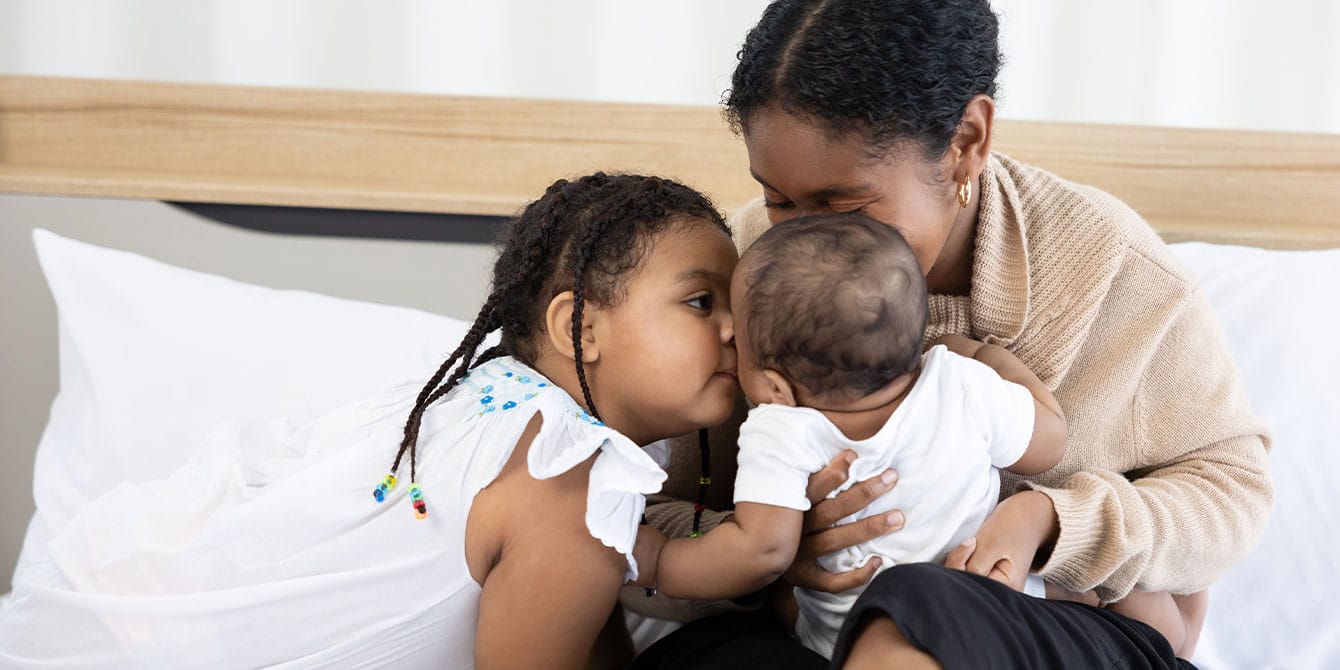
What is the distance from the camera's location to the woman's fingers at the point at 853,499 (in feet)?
3.34

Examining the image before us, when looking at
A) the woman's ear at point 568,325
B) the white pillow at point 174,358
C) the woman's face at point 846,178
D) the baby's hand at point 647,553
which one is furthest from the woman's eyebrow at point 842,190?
the white pillow at point 174,358

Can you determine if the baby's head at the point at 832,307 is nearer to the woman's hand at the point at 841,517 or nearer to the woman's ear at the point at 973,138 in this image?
the woman's hand at the point at 841,517

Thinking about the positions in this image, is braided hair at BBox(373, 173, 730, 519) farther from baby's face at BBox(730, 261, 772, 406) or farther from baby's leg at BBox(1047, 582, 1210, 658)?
baby's leg at BBox(1047, 582, 1210, 658)

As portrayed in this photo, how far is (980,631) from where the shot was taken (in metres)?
0.87

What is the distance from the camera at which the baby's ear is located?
1039 millimetres

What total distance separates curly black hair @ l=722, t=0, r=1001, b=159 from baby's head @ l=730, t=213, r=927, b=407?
0.12m

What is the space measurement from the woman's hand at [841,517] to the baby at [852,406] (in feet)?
0.04

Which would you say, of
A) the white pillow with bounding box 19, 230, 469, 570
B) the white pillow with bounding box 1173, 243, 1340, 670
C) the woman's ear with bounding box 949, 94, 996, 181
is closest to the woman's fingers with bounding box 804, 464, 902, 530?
the woman's ear with bounding box 949, 94, 996, 181

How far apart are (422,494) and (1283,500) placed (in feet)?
A: 3.71

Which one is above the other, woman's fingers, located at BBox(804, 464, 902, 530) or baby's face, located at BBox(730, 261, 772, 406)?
baby's face, located at BBox(730, 261, 772, 406)

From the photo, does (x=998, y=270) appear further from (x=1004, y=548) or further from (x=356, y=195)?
(x=356, y=195)

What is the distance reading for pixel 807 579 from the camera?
1.08m

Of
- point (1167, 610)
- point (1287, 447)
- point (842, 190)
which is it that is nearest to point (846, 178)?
point (842, 190)

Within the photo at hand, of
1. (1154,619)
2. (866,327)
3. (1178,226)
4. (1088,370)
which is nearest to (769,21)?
(866,327)
